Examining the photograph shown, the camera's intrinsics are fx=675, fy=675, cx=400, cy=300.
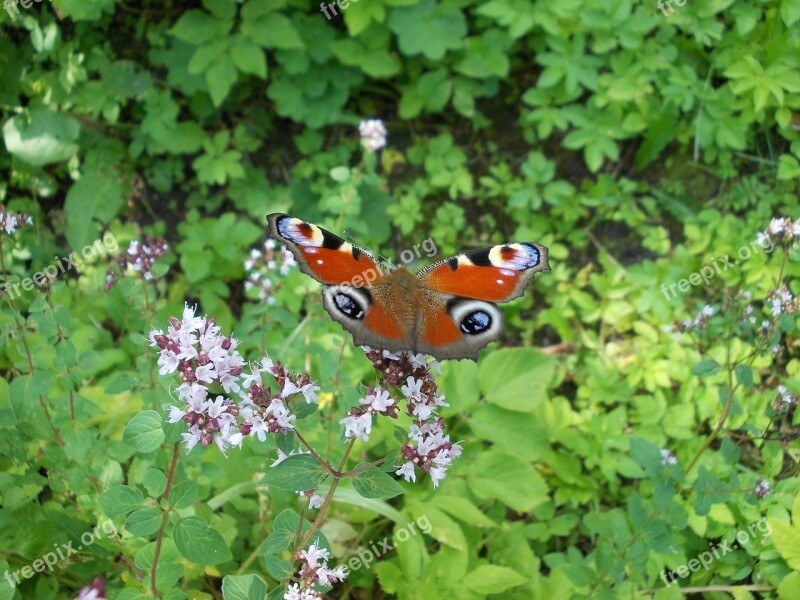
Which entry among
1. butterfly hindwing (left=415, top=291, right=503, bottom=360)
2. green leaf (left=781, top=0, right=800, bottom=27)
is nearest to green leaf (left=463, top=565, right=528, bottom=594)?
butterfly hindwing (left=415, top=291, right=503, bottom=360)

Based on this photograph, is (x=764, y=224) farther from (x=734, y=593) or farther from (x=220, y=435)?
(x=220, y=435)

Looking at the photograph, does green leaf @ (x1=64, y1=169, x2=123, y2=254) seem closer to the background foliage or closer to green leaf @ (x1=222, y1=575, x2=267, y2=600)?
the background foliage

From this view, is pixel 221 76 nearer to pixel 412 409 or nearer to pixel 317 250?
pixel 317 250

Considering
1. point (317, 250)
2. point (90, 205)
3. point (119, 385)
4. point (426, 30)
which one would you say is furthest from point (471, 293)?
point (90, 205)

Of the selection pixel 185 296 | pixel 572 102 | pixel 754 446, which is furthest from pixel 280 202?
pixel 754 446

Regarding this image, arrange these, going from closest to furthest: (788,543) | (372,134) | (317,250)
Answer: (317,250) < (788,543) < (372,134)

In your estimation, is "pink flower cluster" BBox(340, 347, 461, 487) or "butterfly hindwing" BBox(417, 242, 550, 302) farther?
"butterfly hindwing" BBox(417, 242, 550, 302)

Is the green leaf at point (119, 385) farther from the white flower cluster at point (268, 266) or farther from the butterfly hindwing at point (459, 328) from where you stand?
the butterfly hindwing at point (459, 328)
